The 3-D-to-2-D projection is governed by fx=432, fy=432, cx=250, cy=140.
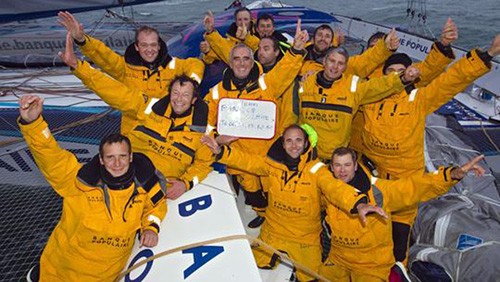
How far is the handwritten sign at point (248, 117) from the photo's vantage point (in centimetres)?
328

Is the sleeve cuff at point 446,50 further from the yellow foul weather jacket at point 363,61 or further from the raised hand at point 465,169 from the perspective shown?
the raised hand at point 465,169

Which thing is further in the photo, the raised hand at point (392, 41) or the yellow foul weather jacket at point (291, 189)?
the raised hand at point (392, 41)

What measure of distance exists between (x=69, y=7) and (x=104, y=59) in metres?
0.73

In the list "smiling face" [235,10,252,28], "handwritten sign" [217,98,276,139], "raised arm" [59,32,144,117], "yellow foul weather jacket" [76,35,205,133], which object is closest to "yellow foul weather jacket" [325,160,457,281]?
"handwritten sign" [217,98,276,139]

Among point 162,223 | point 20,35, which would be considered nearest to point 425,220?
point 162,223

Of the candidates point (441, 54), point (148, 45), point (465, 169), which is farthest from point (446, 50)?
point (148, 45)

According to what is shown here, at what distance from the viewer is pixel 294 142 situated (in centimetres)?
293

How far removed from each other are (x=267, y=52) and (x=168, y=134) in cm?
119

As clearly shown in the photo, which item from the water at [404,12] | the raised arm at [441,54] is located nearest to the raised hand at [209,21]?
the raised arm at [441,54]

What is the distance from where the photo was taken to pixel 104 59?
11.8 ft

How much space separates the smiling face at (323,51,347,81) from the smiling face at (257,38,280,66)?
53cm

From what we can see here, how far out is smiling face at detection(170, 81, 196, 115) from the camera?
9.84ft

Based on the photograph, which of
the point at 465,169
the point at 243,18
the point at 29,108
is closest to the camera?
the point at 29,108

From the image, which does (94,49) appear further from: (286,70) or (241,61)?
(286,70)
